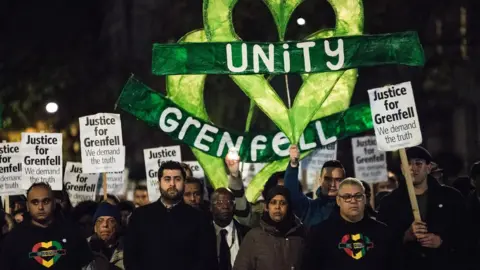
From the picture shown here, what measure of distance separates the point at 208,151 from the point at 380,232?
5.16 metres

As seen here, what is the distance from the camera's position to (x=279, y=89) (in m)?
41.6

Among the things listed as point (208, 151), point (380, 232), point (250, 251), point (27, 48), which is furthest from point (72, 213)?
point (27, 48)

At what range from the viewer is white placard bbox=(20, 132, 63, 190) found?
18.4m

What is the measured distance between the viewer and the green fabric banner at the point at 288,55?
54.0 ft

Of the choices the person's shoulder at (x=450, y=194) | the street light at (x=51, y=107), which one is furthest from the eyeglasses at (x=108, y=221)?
the street light at (x=51, y=107)

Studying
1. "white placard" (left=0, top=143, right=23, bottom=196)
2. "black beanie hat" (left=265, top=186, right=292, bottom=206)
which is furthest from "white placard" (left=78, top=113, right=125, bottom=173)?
"black beanie hat" (left=265, top=186, right=292, bottom=206)

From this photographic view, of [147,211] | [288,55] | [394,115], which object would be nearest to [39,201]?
[147,211]

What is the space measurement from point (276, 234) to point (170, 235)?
3.21 ft

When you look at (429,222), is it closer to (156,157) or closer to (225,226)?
(225,226)

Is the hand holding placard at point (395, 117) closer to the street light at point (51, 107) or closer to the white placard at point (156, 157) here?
the white placard at point (156, 157)

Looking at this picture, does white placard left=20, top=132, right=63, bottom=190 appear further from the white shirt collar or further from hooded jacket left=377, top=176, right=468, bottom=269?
hooded jacket left=377, top=176, right=468, bottom=269

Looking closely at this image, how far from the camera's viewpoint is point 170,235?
43.3 feet

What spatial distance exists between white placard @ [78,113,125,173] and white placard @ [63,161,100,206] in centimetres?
326

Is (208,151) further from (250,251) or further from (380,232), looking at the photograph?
(380,232)
